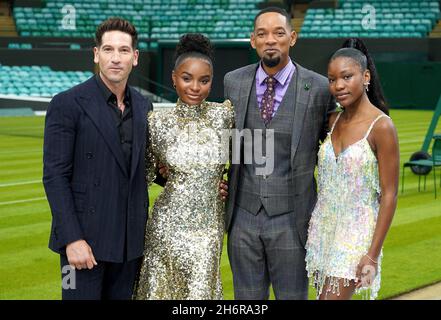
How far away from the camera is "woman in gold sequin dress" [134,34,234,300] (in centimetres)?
430

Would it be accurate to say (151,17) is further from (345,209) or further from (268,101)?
(345,209)

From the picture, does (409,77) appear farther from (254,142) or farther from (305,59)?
(254,142)

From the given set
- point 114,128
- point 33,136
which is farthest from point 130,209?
point 33,136

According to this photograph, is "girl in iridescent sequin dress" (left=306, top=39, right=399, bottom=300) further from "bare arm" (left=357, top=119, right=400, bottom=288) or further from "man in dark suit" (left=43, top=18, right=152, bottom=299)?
"man in dark suit" (left=43, top=18, right=152, bottom=299)

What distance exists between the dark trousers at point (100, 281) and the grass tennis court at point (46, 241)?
125 inches

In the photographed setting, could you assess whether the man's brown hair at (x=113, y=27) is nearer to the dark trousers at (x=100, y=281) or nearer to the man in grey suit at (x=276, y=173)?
the man in grey suit at (x=276, y=173)

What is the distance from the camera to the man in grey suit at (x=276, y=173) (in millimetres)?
4445

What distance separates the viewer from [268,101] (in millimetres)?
4531

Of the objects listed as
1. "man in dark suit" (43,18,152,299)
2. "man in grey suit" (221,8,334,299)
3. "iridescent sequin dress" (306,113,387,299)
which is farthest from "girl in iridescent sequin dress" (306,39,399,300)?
"man in dark suit" (43,18,152,299)

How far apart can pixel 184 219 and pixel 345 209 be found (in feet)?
2.75

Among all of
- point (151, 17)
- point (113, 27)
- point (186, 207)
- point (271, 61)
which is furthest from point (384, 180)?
point (151, 17)

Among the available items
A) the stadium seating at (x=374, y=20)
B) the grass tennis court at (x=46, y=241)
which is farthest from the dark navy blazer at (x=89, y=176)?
the stadium seating at (x=374, y=20)

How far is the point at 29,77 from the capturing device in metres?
32.2
